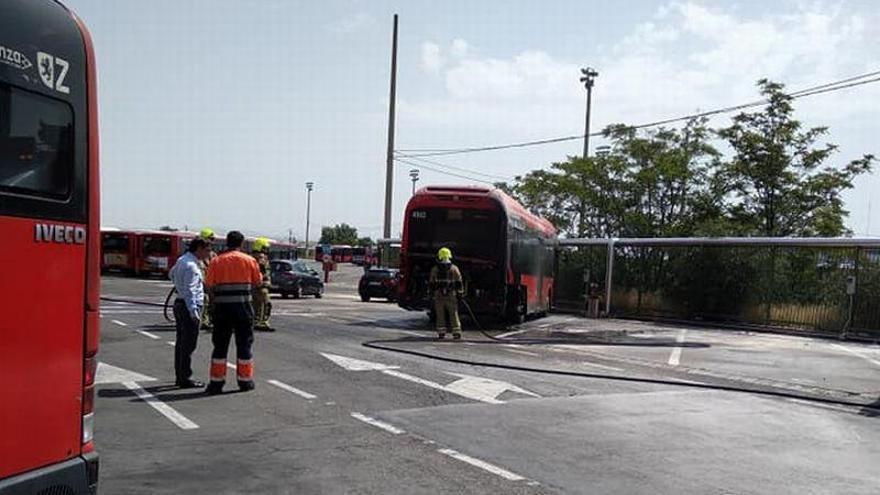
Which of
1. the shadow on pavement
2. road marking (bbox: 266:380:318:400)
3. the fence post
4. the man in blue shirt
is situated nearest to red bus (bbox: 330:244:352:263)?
the fence post

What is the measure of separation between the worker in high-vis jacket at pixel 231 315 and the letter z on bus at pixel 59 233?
5.35 metres

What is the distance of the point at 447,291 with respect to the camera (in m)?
17.2

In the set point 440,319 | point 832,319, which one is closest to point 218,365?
point 440,319

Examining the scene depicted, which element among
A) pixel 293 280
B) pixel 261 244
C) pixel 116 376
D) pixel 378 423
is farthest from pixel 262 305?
pixel 293 280

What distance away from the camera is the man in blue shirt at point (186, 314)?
392 inches

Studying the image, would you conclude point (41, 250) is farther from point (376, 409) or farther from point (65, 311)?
point (376, 409)

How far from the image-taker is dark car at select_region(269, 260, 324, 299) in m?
34.3

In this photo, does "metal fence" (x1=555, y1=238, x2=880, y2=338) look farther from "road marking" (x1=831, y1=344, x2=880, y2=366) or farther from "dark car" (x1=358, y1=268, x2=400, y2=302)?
"dark car" (x1=358, y1=268, x2=400, y2=302)

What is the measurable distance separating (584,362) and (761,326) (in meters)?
12.1

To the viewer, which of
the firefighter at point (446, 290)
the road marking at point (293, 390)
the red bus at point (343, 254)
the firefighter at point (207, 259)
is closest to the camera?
the road marking at point (293, 390)

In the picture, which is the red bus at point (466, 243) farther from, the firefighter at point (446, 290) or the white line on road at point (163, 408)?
the white line on road at point (163, 408)

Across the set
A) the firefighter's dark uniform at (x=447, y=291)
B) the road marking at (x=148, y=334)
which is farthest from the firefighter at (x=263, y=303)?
the firefighter's dark uniform at (x=447, y=291)

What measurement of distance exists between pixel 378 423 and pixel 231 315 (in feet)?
8.32

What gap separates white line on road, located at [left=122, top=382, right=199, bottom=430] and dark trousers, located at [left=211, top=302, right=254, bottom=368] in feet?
2.78
